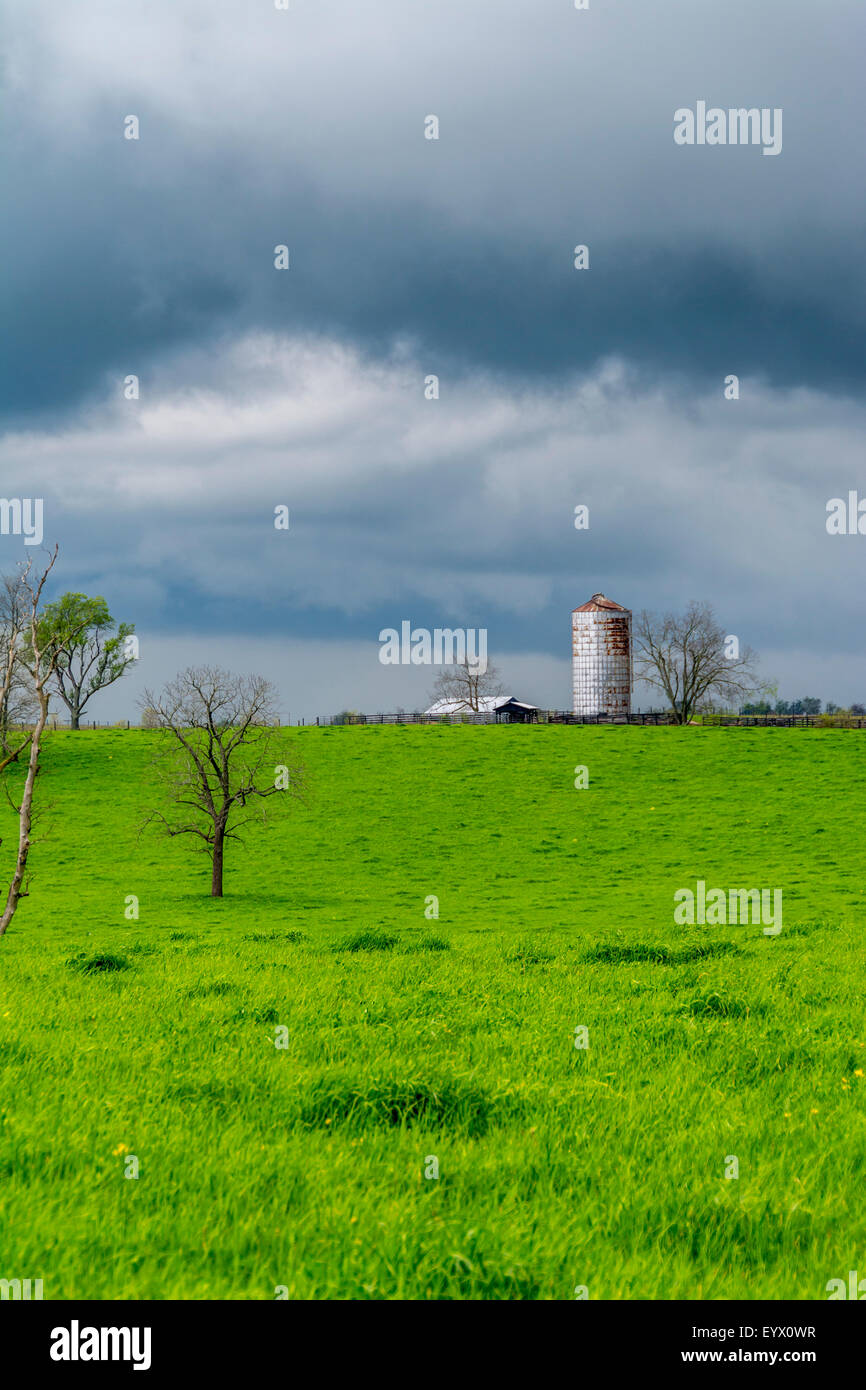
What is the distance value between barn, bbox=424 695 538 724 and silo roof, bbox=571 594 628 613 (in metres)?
16.5

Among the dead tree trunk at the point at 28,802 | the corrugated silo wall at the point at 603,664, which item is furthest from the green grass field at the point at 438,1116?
the corrugated silo wall at the point at 603,664

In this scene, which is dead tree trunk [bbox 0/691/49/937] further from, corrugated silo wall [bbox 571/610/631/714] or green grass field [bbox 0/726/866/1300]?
corrugated silo wall [bbox 571/610/631/714]

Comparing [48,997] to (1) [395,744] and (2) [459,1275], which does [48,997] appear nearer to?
(2) [459,1275]

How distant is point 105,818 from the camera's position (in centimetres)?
5784

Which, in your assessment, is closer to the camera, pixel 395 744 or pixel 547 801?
pixel 547 801

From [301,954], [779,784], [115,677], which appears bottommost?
[301,954]

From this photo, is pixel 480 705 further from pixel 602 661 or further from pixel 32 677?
pixel 32 677

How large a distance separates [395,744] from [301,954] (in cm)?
5982

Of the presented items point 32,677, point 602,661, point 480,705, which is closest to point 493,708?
point 480,705

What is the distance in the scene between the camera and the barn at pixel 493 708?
410 ft

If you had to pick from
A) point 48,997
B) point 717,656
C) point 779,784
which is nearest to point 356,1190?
point 48,997

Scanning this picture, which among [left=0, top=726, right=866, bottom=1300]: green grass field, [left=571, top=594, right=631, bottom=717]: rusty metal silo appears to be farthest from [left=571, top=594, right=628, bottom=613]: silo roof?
[left=0, top=726, right=866, bottom=1300]: green grass field
